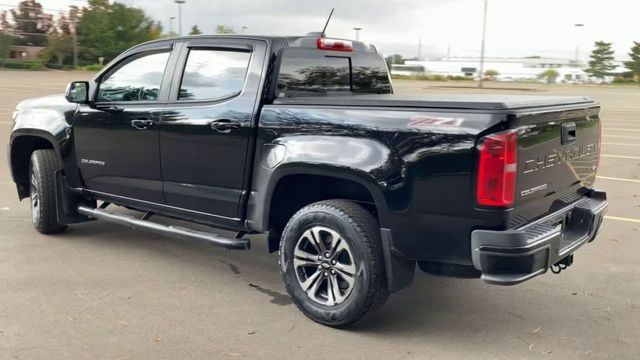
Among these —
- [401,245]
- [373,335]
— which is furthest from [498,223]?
[373,335]

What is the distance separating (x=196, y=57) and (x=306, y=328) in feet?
7.37

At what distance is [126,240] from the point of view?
608 cm

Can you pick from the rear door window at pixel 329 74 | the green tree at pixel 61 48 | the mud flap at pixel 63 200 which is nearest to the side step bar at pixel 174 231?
the mud flap at pixel 63 200

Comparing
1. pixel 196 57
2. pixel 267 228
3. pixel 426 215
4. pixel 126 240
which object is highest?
pixel 196 57

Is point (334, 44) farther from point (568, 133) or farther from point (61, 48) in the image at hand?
point (61, 48)

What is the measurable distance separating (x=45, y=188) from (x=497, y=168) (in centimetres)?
423

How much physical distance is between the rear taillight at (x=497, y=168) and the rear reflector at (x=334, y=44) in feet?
6.04

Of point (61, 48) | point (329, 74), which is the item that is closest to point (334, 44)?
point (329, 74)

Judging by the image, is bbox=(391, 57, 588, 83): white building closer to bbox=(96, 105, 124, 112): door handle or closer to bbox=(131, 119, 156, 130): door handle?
bbox=(96, 105, 124, 112): door handle

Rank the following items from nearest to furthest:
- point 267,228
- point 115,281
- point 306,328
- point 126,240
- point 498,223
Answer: point 498,223 → point 306,328 → point 267,228 → point 115,281 → point 126,240

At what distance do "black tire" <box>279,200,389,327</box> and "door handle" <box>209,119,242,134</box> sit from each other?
806mm

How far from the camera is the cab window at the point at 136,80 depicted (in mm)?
5160

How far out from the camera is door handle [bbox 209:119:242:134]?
4477 mm

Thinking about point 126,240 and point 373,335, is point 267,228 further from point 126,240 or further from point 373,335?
point 126,240
